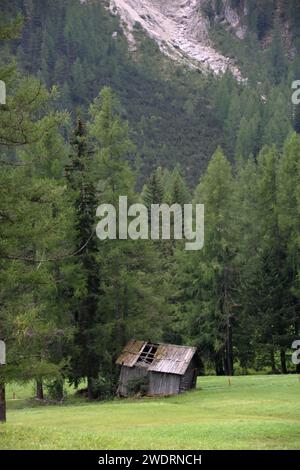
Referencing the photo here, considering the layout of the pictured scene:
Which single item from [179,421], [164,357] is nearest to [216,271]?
[164,357]

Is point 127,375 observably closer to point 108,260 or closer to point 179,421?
point 108,260

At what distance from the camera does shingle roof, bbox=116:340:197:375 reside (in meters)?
37.8

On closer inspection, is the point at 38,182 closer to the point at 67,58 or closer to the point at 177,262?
the point at 177,262

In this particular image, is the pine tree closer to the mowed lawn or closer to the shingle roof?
the mowed lawn

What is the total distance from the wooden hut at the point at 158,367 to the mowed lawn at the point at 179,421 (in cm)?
111

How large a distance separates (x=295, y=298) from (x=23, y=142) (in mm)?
33360

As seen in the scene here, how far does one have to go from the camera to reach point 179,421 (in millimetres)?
26484

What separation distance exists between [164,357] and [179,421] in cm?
1249

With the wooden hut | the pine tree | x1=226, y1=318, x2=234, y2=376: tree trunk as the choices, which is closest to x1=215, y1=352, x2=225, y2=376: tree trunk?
the pine tree

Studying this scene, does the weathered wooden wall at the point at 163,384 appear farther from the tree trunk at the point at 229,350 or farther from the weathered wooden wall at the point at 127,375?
the tree trunk at the point at 229,350

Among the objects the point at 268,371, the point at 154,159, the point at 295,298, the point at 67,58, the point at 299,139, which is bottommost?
the point at 268,371

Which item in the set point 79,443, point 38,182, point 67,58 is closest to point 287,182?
point 38,182

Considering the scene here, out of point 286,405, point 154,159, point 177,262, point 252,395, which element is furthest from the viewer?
point 154,159

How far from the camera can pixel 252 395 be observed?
112ft
